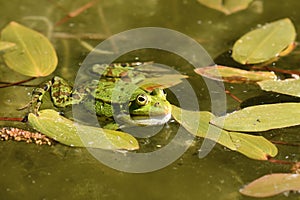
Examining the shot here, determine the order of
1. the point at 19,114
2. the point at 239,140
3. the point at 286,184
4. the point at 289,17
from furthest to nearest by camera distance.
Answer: the point at 289,17 → the point at 19,114 → the point at 239,140 → the point at 286,184

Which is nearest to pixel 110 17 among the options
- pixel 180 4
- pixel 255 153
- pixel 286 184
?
pixel 180 4

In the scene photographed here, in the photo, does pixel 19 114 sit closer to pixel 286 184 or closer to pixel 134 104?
pixel 134 104

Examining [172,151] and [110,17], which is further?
[110,17]

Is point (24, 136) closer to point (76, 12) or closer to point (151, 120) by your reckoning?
point (151, 120)

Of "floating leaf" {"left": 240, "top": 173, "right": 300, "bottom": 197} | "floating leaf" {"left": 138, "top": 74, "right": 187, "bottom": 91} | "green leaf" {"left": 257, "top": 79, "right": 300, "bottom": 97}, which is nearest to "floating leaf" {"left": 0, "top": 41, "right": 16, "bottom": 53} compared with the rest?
"floating leaf" {"left": 138, "top": 74, "right": 187, "bottom": 91}

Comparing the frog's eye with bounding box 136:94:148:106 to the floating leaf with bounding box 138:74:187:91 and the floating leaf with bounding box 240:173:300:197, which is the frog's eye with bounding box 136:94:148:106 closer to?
the floating leaf with bounding box 138:74:187:91

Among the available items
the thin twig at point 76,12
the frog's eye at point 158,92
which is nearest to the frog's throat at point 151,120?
the frog's eye at point 158,92

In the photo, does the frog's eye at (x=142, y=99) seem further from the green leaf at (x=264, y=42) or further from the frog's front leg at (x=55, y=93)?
the green leaf at (x=264, y=42)

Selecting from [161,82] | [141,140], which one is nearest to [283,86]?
[161,82]
